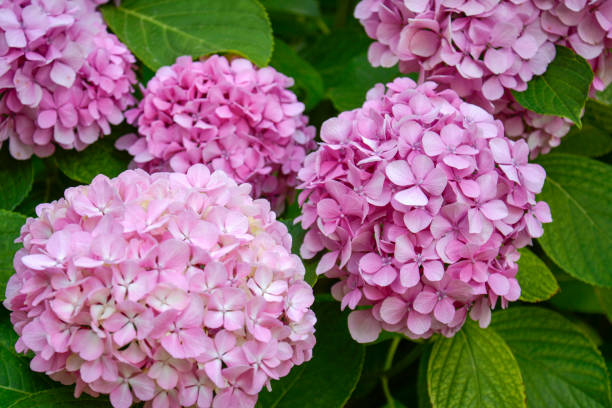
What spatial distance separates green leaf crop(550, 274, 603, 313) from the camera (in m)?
1.60

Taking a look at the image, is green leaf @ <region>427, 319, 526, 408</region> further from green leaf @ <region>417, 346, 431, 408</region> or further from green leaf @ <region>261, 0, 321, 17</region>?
green leaf @ <region>261, 0, 321, 17</region>

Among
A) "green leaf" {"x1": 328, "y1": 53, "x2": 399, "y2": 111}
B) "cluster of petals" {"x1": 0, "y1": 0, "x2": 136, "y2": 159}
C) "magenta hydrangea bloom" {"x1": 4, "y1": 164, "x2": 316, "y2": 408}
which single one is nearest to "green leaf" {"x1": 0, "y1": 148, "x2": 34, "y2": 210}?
"cluster of petals" {"x1": 0, "y1": 0, "x2": 136, "y2": 159}

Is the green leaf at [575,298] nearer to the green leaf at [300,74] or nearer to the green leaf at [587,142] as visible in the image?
the green leaf at [587,142]

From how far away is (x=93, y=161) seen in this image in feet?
4.14

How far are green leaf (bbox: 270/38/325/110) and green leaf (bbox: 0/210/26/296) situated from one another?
649 mm

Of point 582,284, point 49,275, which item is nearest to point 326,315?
point 49,275

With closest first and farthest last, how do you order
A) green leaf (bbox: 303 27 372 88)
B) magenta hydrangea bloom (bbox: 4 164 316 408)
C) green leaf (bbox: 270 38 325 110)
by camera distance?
magenta hydrangea bloom (bbox: 4 164 316 408), green leaf (bbox: 270 38 325 110), green leaf (bbox: 303 27 372 88)

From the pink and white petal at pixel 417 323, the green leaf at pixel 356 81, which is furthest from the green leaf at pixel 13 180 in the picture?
the pink and white petal at pixel 417 323

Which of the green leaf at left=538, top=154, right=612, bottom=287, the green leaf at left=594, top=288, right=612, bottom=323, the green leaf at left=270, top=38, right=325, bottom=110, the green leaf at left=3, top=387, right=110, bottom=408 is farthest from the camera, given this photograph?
the green leaf at left=270, top=38, right=325, bottom=110

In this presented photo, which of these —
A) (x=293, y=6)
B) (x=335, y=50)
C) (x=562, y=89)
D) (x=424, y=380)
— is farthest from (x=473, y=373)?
(x=293, y=6)

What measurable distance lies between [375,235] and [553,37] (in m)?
0.50

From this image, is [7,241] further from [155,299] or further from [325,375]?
[325,375]

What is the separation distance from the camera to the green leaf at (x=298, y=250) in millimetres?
1049

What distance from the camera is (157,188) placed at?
91cm
